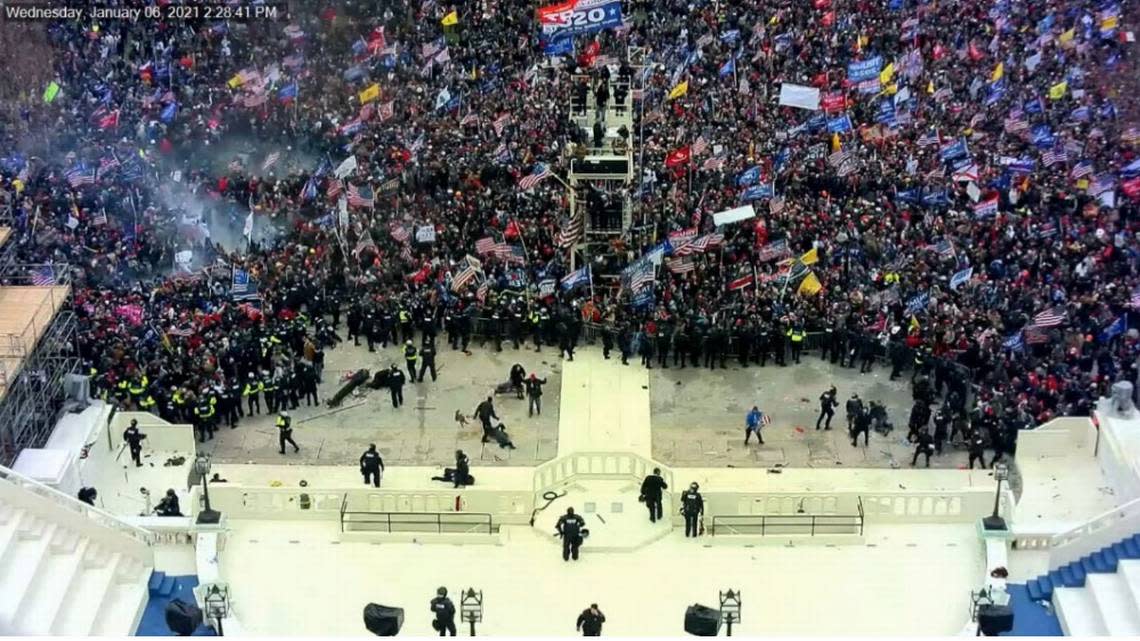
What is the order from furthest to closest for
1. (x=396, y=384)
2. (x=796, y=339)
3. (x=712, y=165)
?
(x=712, y=165)
(x=796, y=339)
(x=396, y=384)

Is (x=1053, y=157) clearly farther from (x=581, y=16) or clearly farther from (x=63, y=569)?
(x=63, y=569)

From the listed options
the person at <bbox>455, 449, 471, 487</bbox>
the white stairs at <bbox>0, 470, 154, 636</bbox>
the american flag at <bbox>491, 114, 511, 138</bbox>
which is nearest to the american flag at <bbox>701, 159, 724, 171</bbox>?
→ the american flag at <bbox>491, 114, 511, 138</bbox>

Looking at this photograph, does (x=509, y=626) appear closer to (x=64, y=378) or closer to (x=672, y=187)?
(x=64, y=378)

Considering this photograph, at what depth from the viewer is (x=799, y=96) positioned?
55062 mm

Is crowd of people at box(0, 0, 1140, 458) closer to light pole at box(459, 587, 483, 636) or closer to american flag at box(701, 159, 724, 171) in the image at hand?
american flag at box(701, 159, 724, 171)

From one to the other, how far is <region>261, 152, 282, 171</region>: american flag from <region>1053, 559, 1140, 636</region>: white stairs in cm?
2801

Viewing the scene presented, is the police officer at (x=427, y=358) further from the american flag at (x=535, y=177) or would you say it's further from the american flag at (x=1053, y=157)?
the american flag at (x=1053, y=157)

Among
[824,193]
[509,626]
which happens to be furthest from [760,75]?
[509,626]

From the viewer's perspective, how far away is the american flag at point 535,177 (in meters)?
51.8

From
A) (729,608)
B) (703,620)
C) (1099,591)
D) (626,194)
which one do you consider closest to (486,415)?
(626,194)

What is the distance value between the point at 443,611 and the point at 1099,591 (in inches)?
488

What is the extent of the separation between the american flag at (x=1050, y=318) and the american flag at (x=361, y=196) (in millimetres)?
18919

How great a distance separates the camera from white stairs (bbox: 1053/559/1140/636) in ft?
112

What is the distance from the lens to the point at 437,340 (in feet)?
163
